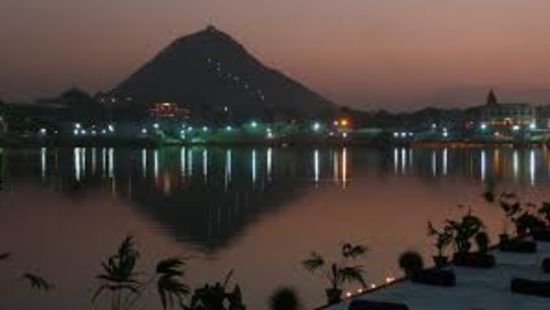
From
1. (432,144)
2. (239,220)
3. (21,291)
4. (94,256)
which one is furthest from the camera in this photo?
(432,144)

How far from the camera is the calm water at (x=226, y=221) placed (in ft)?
65.0

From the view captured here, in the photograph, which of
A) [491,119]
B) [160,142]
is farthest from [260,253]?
[491,119]

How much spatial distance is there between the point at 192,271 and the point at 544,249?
689cm

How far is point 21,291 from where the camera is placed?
1753 centimetres

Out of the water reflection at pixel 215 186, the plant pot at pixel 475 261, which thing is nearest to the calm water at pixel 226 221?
the water reflection at pixel 215 186

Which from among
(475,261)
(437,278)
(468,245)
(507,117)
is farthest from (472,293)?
(507,117)

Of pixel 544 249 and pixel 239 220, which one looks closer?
pixel 544 249

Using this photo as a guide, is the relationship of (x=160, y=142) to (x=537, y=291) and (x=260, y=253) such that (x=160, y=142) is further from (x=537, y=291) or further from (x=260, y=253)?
(x=537, y=291)

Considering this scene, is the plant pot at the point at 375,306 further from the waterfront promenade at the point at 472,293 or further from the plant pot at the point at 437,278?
the plant pot at the point at 437,278

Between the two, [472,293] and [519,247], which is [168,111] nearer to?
[519,247]

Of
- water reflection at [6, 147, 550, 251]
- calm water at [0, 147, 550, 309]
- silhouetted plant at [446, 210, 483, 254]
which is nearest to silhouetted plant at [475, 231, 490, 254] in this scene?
silhouetted plant at [446, 210, 483, 254]

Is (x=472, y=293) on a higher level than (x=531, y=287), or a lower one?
lower

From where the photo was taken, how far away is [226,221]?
108 ft

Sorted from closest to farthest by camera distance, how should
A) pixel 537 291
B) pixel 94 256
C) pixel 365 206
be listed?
1. pixel 537 291
2. pixel 94 256
3. pixel 365 206
